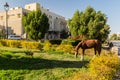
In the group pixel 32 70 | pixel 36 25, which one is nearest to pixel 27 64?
pixel 32 70

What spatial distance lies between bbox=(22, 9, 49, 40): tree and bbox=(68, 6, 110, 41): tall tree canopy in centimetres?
514

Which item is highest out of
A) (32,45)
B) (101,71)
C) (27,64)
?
(32,45)

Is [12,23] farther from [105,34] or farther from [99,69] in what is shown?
[99,69]

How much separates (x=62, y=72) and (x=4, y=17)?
1885 inches

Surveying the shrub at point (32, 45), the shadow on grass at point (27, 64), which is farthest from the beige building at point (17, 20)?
the shadow on grass at point (27, 64)

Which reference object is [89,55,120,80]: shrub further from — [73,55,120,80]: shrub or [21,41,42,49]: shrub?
[21,41,42,49]: shrub

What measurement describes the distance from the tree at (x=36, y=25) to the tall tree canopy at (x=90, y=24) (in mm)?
5136

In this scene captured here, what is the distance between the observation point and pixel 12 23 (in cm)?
5525

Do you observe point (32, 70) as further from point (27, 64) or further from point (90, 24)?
point (90, 24)

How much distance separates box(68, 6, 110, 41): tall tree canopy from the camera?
123 ft

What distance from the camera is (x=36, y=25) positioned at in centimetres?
3819

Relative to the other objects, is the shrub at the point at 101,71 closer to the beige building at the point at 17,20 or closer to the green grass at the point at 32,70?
the green grass at the point at 32,70

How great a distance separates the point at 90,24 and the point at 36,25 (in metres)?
8.76

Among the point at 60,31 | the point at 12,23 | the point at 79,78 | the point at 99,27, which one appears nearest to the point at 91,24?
the point at 99,27
